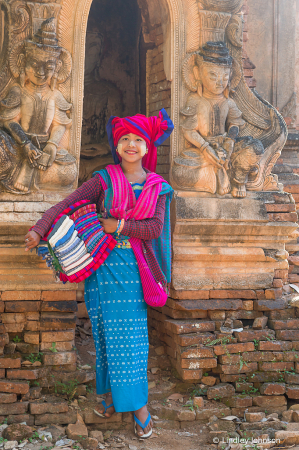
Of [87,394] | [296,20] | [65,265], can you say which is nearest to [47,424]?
[87,394]

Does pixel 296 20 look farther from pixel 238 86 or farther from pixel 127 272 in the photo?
pixel 127 272

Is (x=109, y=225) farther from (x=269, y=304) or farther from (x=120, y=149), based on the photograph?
(x=269, y=304)

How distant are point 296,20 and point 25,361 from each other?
4.68 metres

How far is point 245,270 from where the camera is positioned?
3.68 meters

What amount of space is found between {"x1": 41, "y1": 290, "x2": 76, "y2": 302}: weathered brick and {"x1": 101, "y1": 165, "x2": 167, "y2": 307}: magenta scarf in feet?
2.35

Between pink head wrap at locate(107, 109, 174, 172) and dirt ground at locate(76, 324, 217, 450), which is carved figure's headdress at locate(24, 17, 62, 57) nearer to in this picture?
pink head wrap at locate(107, 109, 174, 172)

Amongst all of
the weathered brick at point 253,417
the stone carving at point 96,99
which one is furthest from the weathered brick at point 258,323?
the stone carving at point 96,99

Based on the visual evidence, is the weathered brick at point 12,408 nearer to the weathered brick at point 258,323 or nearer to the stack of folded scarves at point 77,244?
the stack of folded scarves at point 77,244

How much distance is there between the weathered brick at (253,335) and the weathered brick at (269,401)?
1.36 ft

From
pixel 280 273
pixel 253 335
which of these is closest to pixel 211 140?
pixel 280 273

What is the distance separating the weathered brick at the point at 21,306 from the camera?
3287mm

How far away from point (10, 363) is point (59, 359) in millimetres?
330

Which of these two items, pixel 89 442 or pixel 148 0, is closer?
pixel 89 442

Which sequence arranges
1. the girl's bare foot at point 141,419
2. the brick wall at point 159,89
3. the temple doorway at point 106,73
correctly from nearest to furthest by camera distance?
1. the girl's bare foot at point 141,419
2. the brick wall at point 159,89
3. the temple doorway at point 106,73
